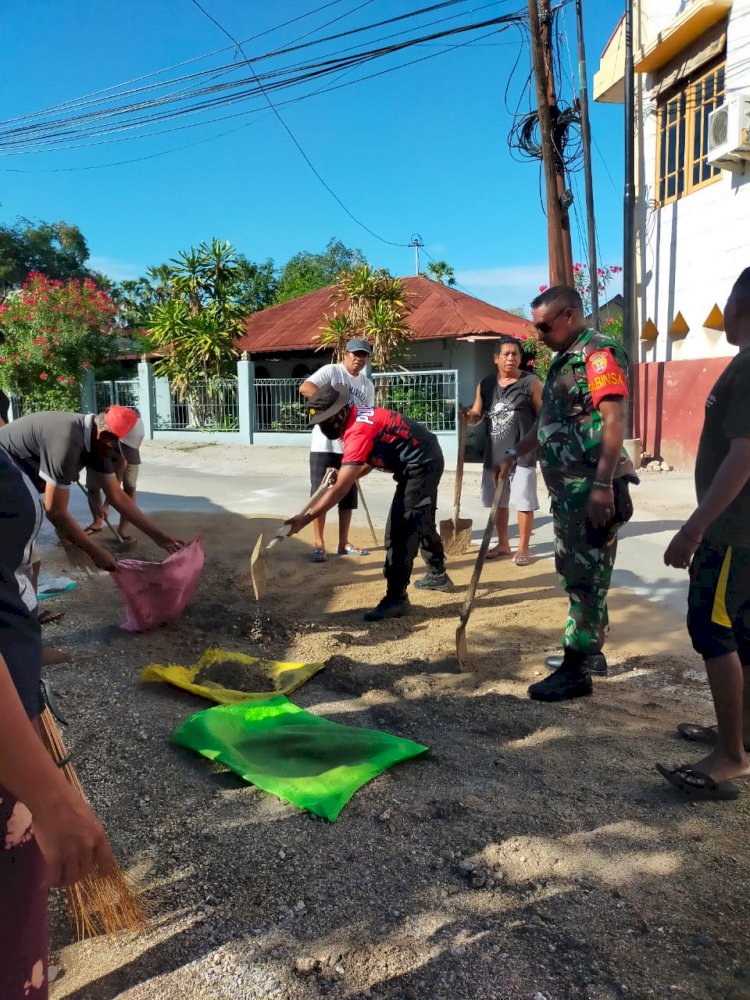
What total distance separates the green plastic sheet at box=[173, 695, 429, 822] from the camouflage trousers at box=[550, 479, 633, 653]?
0.97 metres

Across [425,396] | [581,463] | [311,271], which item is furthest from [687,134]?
[311,271]

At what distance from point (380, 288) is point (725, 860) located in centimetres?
1441

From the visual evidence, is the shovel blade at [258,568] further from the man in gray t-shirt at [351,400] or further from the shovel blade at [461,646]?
the man in gray t-shirt at [351,400]

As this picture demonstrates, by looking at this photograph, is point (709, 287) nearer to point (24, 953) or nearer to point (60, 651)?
point (60, 651)

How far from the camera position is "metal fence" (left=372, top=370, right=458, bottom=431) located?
13367 mm

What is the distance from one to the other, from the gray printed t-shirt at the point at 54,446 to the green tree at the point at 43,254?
32.7m

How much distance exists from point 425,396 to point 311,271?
23695 mm

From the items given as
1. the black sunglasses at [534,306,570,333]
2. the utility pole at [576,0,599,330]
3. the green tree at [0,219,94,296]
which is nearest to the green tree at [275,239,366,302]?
the green tree at [0,219,94,296]

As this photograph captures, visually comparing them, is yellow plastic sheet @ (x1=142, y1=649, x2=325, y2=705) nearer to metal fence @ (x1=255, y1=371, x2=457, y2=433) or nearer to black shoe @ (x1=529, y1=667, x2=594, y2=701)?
black shoe @ (x1=529, y1=667, x2=594, y2=701)

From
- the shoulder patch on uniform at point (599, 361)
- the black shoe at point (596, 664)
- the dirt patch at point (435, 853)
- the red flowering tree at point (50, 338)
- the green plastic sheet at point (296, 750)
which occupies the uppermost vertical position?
the red flowering tree at point (50, 338)

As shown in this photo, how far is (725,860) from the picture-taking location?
201 centimetres

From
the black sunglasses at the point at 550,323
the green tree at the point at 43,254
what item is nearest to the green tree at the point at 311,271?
the green tree at the point at 43,254

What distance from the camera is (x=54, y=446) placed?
3740 millimetres

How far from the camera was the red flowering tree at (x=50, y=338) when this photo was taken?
16438 mm
